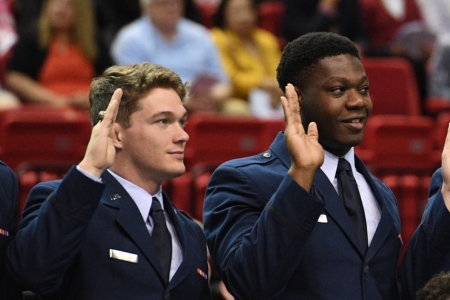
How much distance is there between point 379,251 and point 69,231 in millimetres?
1083

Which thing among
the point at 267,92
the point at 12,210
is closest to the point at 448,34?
the point at 267,92

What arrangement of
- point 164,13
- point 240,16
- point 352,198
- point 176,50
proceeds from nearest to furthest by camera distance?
point 352,198, point 164,13, point 176,50, point 240,16

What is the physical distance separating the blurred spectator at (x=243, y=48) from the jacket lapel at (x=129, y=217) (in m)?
4.73

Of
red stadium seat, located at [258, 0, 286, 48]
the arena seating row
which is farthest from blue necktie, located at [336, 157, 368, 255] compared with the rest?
red stadium seat, located at [258, 0, 286, 48]

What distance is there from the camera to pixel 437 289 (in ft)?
10.1

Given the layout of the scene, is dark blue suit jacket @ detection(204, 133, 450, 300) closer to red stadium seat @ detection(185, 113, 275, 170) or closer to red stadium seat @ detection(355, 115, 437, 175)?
red stadium seat @ detection(185, 113, 275, 170)

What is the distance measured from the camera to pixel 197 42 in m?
7.89

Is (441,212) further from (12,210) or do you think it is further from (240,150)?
(240,150)

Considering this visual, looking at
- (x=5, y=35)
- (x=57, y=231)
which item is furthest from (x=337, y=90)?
(x=5, y=35)

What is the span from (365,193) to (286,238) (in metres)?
0.56

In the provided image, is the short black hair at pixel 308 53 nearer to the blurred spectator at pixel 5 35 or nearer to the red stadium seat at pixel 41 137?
the red stadium seat at pixel 41 137

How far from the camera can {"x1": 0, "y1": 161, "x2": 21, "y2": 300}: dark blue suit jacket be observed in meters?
3.01

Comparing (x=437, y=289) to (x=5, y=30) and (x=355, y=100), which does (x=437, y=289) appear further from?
(x=5, y=30)

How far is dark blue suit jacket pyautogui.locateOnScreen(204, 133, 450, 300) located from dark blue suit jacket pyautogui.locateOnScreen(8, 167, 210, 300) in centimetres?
13
